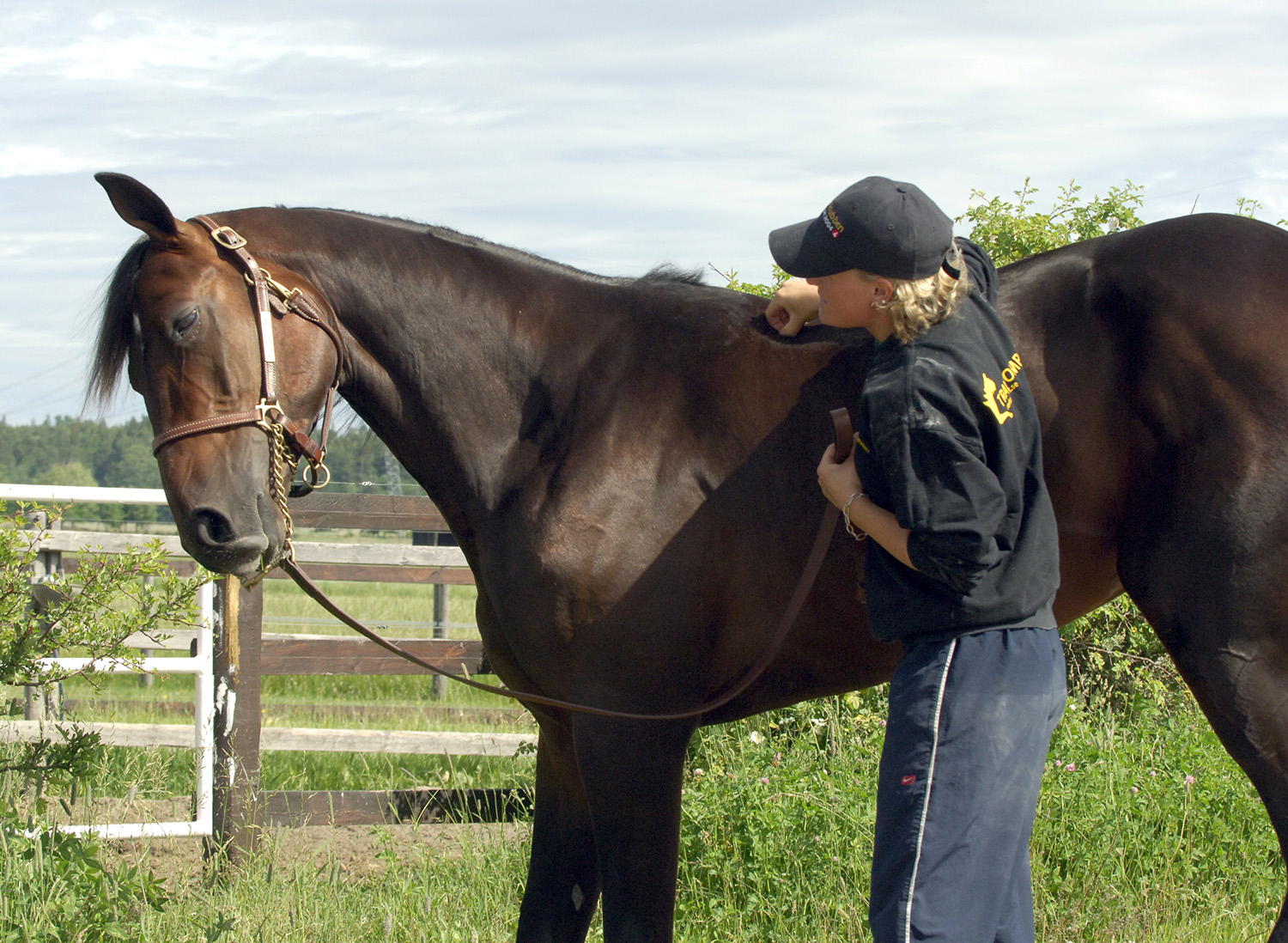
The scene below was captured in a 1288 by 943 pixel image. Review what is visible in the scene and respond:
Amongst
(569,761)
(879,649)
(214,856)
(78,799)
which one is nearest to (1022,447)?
(879,649)

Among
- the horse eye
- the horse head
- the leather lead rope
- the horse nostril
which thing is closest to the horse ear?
the horse head

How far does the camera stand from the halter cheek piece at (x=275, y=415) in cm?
247

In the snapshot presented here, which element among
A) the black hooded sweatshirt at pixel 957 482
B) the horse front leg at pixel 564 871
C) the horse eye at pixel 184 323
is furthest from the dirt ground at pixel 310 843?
the black hooded sweatshirt at pixel 957 482

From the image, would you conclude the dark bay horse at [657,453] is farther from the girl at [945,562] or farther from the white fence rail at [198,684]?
the white fence rail at [198,684]

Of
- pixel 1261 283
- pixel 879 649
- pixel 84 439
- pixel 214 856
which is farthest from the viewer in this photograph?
pixel 84 439

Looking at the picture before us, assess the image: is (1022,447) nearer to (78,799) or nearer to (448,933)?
(448,933)

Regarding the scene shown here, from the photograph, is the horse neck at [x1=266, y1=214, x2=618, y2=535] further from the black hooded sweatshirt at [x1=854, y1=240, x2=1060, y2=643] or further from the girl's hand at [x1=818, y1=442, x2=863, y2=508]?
the black hooded sweatshirt at [x1=854, y1=240, x2=1060, y2=643]

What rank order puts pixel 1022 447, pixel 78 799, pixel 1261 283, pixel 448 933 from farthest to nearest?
pixel 78 799, pixel 448 933, pixel 1261 283, pixel 1022 447

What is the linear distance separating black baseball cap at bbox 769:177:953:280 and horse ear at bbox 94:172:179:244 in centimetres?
149

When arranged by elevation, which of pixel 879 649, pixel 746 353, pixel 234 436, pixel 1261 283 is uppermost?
pixel 1261 283

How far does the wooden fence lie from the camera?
4.76 metres

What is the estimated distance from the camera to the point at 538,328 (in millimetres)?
2863

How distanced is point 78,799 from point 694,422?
3.81m

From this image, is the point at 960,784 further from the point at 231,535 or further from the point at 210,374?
the point at 210,374
